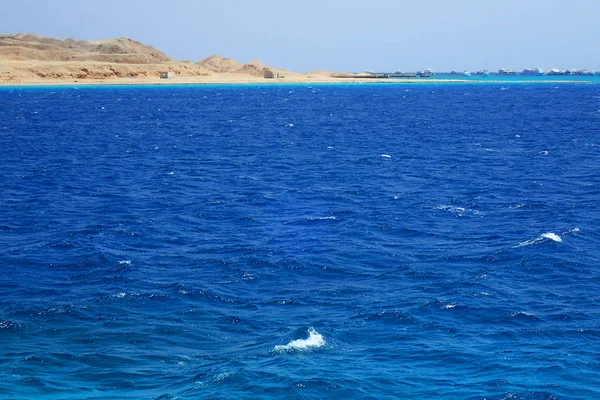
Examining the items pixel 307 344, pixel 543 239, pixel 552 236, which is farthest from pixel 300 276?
pixel 552 236

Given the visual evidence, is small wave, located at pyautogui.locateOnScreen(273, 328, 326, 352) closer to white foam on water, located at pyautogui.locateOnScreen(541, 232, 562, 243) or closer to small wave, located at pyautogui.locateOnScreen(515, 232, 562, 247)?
small wave, located at pyautogui.locateOnScreen(515, 232, 562, 247)

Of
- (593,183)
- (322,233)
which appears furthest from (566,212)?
(322,233)

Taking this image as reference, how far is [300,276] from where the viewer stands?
121 ft

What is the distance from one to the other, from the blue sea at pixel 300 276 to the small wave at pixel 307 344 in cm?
9

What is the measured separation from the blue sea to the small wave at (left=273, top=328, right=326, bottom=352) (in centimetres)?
9

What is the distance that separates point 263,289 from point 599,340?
15.1 meters

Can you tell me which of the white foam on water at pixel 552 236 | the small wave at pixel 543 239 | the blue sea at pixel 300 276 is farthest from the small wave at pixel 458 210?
the small wave at pixel 543 239

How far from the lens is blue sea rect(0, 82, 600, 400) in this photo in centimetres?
2528

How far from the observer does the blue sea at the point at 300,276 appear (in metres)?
25.3

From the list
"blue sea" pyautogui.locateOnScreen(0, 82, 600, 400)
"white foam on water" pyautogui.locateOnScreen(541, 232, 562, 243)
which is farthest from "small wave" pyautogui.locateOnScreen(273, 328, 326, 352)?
"white foam on water" pyautogui.locateOnScreen(541, 232, 562, 243)

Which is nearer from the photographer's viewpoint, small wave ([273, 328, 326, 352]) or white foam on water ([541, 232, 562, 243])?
small wave ([273, 328, 326, 352])

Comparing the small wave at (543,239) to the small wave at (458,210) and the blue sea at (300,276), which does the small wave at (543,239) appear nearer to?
the blue sea at (300,276)

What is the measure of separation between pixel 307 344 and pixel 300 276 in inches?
364

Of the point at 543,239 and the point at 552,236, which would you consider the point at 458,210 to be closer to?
the point at 552,236
